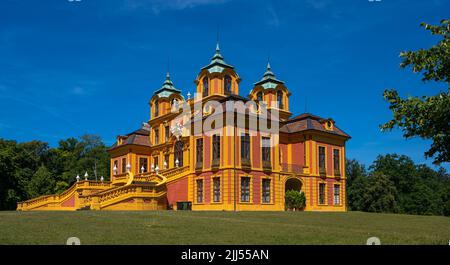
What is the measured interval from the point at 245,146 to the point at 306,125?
26.8 feet

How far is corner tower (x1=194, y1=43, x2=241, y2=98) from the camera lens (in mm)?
42688

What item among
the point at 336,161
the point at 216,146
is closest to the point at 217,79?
the point at 216,146

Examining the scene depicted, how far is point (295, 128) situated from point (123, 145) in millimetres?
17600

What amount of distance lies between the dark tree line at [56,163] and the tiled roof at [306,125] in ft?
88.7

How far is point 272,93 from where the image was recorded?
48594 millimetres

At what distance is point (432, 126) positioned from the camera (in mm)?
14781

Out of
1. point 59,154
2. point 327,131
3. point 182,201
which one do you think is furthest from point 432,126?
point 59,154

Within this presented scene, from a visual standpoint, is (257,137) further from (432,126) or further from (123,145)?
(432,126)

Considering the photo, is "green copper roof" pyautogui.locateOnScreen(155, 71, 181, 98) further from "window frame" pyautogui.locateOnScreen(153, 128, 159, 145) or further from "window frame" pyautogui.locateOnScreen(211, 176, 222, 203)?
"window frame" pyautogui.locateOnScreen(211, 176, 222, 203)

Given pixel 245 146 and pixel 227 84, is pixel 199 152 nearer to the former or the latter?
pixel 245 146

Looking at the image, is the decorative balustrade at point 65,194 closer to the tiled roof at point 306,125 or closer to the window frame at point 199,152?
the window frame at point 199,152

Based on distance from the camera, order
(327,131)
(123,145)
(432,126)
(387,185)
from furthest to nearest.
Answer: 1. (387,185)
2. (123,145)
3. (327,131)
4. (432,126)

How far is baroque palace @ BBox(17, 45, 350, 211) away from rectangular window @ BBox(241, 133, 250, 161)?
0.25 feet
